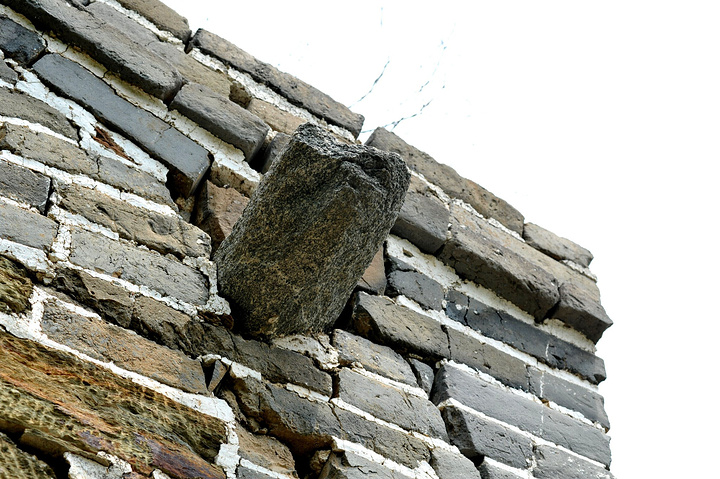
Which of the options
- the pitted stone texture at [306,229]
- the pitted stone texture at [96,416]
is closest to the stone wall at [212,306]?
the pitted stone texture at [96,416]

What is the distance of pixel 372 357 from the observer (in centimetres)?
218

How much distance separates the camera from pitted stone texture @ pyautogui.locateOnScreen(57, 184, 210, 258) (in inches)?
75.4

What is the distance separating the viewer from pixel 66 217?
185 cm

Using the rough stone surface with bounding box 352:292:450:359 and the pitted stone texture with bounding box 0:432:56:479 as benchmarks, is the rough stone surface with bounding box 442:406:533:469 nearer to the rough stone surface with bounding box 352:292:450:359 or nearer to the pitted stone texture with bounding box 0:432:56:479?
the rough stone surface with bounding box 352:292:450:359

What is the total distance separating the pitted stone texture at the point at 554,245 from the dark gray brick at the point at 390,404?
3.69ft

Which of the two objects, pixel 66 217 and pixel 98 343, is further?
pixel 66 217

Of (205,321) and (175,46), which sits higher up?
(175,46)

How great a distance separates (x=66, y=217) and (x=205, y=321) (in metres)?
0.45

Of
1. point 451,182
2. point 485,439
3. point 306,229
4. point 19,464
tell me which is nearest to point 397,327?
point 485,439

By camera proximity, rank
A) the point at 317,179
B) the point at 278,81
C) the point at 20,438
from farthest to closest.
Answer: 1. the point at 278,81
2. the point at 317,179
3. the point at 20,438

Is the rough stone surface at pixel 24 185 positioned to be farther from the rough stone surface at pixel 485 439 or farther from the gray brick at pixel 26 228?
the rough stone surface at pixel 485 439

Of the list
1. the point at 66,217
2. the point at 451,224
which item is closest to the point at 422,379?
the point at 451,224

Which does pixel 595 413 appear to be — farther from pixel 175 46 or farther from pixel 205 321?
pixel 175 46

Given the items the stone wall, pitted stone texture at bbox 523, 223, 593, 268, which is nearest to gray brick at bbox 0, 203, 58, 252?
the stone wall
